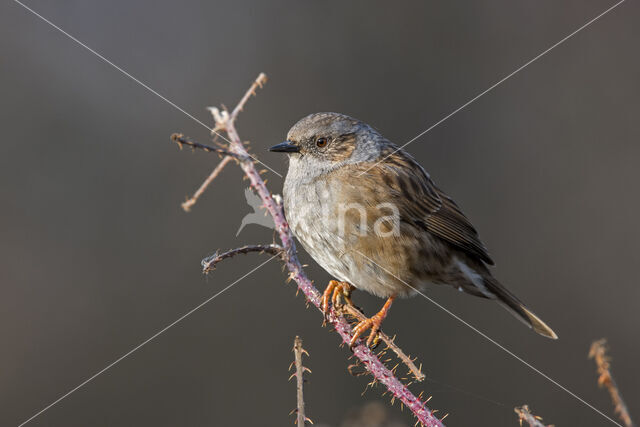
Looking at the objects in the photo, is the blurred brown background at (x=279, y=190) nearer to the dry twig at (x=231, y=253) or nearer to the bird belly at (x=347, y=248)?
the bird belly at (x=347, y=248)

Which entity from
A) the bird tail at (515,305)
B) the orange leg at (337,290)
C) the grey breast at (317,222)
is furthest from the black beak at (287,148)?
the bird tail at (515,305)

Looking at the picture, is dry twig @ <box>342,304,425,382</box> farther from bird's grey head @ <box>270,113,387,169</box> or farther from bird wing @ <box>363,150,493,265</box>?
bird's grey head @ <box>270,113,387,169</box>

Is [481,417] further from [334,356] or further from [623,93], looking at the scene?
[623,93]

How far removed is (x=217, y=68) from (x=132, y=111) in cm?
124

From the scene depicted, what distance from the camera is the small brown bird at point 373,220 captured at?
12.4 ft

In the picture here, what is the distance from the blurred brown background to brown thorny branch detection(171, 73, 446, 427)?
2.78 m

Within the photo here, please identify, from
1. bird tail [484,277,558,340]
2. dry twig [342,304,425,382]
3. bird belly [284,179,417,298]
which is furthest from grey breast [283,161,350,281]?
dry twig [342,304,425,382]

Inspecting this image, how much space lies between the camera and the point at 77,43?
830 cm

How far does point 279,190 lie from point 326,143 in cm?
237

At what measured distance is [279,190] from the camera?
257 inches

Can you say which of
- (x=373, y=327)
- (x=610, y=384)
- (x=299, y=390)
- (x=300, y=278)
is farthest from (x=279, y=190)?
(x=610, y=384)

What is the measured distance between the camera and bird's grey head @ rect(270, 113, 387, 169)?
4.14 meters

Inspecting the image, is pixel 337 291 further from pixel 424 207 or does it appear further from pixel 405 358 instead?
pixel 405 358

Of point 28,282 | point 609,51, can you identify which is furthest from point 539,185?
point 28,282
